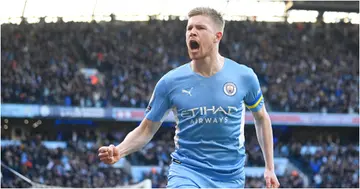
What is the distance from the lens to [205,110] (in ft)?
16.1

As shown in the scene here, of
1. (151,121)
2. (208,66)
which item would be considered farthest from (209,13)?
(151,121)

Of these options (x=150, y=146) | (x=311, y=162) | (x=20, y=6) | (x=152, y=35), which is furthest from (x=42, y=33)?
(x=311, y=162)

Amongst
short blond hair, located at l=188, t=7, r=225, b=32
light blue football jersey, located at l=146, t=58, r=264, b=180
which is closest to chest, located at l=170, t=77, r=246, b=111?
light blue football jersey, located at l=146, t=58, r=264, b=180

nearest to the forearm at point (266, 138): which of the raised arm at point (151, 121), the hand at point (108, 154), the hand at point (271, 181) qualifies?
the hand at point (271, 181)

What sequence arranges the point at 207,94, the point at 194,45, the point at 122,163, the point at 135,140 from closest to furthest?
1. the point at 194,45
2. the point at 207,94
3. the point at 135,140
4. the point at 122,163

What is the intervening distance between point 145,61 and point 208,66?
28305 mm

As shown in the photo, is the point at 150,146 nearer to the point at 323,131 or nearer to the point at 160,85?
the point at 323,131

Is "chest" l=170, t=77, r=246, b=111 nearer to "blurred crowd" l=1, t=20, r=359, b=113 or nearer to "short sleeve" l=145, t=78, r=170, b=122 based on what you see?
"short sleeve" l=145, t=78, r=170, b=122

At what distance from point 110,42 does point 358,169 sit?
47.0 feet

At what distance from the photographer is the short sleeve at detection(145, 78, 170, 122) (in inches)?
198

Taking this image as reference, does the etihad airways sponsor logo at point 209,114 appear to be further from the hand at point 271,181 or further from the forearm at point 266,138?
the hand at point 271,181

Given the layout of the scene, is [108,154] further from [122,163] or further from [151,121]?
[122,163]

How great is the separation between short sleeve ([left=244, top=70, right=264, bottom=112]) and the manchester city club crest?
0.49ft

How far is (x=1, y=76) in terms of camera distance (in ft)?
88.5
